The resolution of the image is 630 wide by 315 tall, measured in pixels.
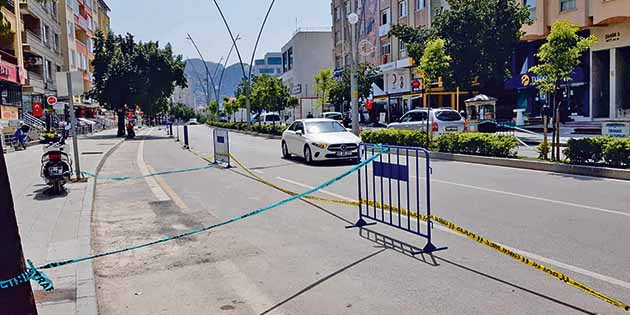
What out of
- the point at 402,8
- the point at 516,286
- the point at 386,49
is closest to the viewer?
the point at 516,286

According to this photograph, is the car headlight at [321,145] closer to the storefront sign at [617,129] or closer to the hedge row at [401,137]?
the hedge row at [401,137]

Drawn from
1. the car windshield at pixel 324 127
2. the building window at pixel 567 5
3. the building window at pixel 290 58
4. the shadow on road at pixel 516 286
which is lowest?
the shadow on road at pixel 516 286

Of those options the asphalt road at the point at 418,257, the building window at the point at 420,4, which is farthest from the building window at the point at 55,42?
the asphalt road at the point at 418,257

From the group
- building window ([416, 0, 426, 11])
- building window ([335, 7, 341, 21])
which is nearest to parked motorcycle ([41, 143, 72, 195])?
building window ([416, 0, 426, 11])

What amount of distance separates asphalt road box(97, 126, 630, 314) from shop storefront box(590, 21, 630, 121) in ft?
74.7

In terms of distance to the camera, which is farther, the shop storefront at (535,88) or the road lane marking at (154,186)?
the shop storefront at (535,88)

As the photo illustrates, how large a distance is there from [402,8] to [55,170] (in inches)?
1819

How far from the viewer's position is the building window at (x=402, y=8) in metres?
52.2

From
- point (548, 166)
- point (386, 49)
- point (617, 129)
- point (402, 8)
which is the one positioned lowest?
point (548, 166)

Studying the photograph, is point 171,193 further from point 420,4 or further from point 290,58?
point 290,58

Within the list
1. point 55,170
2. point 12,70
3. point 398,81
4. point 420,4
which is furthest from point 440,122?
point 398,81

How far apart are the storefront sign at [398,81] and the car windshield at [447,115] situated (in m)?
26.5

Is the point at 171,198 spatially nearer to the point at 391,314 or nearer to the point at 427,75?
the point at 391,314

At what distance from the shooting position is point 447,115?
2414 cm
